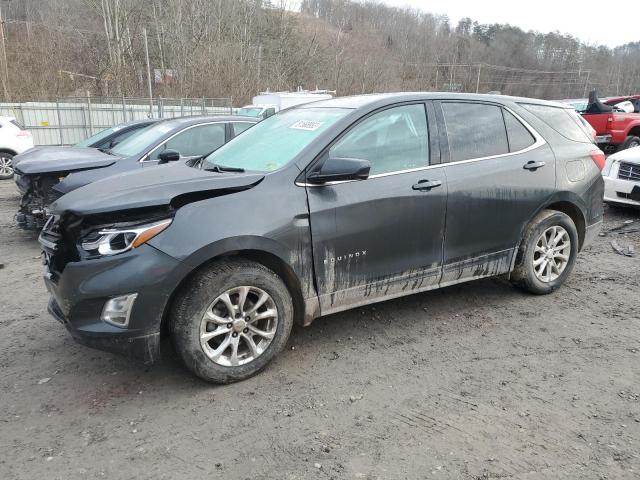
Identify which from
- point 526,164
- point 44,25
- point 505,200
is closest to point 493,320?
point 505,200

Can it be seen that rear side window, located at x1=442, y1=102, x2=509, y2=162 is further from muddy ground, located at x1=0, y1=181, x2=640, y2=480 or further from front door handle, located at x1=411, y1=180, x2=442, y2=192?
muddy ground, located at x1=0, y1=181, x2=640, y2=480

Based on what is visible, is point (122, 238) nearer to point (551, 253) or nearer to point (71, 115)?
point (551, 253)

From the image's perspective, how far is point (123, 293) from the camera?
9.49 feet

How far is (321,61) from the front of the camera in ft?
134

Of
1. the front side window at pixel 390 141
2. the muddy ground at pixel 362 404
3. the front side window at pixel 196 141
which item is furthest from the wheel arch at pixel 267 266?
the front side window at pixel 196 141

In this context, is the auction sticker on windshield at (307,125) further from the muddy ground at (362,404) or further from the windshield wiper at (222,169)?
the muddy ground at (362,404)

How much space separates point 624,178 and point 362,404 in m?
6.95

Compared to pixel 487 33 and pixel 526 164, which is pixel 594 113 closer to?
pixel 526 164

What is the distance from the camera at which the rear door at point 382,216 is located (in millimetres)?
3469

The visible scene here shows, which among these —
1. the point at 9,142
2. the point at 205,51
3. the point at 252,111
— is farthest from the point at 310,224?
the point at 205,51

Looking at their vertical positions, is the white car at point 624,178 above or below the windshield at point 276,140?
below

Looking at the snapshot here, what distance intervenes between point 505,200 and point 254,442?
280cm

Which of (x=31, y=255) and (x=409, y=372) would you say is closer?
(x=409, y=372)

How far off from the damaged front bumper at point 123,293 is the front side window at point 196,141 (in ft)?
12.8
